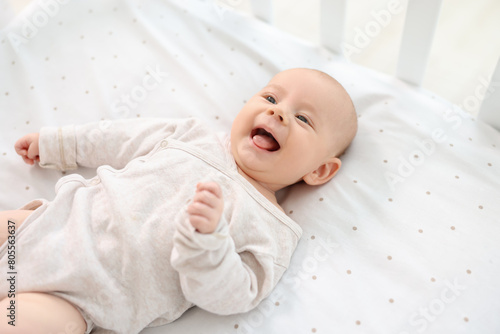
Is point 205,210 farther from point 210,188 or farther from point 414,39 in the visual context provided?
point 414,39

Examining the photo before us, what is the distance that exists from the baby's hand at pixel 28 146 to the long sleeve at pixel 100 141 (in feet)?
0.08

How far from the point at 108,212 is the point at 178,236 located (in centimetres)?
22

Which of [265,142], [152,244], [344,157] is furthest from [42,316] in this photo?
[344,157]

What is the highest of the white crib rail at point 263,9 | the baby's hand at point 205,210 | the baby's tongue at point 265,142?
the white crib rail at point 263,9

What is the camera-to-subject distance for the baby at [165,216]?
0.77 meters

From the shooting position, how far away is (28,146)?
3.38 ft

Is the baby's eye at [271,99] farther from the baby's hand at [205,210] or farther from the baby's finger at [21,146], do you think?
the baby's finger at [21,146]

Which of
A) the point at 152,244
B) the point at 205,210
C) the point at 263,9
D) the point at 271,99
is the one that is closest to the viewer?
the point at 205,210

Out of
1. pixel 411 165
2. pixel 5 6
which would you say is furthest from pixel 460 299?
pixel 5 6

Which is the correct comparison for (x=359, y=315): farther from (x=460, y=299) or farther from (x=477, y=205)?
(x=477, y=205)

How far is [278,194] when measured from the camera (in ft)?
3.46

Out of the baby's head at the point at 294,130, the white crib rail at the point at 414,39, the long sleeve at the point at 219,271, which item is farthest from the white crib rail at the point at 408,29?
the long sleeve at the point at 219,271

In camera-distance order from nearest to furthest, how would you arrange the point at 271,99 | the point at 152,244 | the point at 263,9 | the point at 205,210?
1. the point at 205,210
2. the point at 152,244
3. the point at 271,99
4. the point at 263,9

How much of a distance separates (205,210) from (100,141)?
0.41 m
